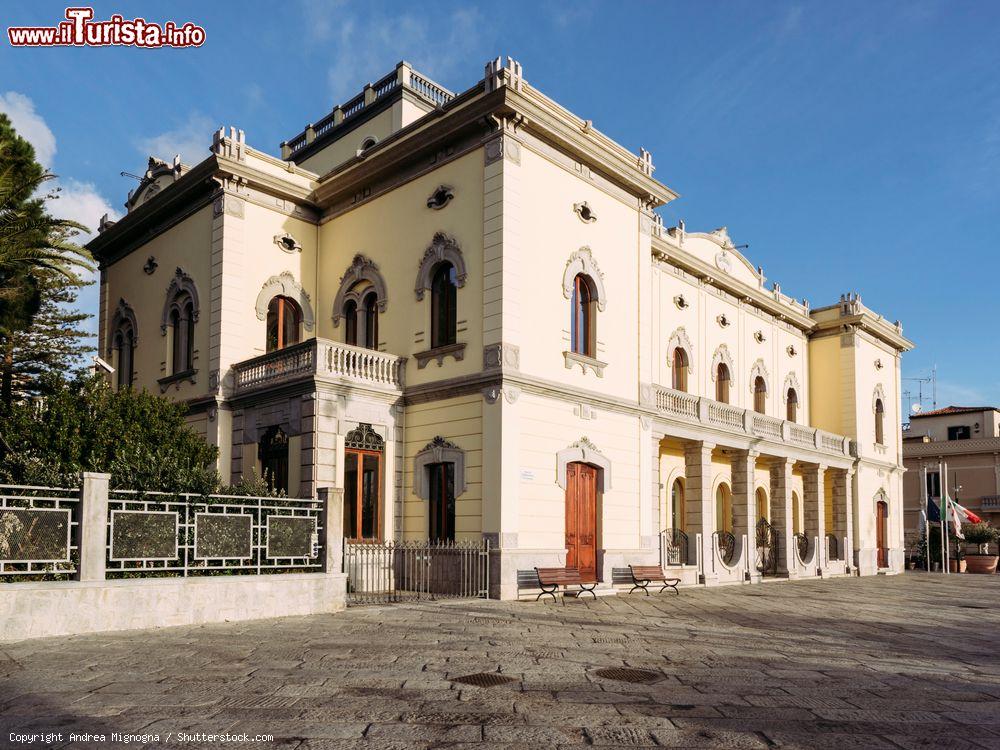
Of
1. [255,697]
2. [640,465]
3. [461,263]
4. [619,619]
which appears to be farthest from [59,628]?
[640,465]

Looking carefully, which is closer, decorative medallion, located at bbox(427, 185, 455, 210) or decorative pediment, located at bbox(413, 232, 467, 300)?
decorative pediment, located at bbox(413, 232, 467, 300)

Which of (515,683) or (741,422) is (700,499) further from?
(515,683)

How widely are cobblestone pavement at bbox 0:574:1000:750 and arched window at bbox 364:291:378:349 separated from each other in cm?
861

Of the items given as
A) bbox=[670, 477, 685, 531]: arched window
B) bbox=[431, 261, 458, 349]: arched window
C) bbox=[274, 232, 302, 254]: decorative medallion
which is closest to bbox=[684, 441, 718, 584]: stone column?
bbox=[670, 477, 685, 531]: arched window

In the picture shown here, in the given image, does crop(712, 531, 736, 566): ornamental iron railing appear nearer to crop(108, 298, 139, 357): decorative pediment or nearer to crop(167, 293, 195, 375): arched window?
crop(167, 293, 195, 375): arched window

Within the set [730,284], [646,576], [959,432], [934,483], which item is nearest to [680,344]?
[730,284]

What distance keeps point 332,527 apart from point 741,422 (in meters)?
16.4

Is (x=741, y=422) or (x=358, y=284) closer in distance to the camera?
(x=358, y=284)

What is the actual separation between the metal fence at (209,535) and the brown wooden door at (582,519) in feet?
22.0

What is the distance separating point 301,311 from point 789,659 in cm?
1594

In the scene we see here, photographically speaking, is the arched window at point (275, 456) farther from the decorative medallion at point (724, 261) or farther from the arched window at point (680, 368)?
the decorative medallion at point (724, 261)

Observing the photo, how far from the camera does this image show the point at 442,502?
18719mm

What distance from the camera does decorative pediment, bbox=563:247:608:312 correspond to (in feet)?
64.8

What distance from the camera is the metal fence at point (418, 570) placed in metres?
16.9
